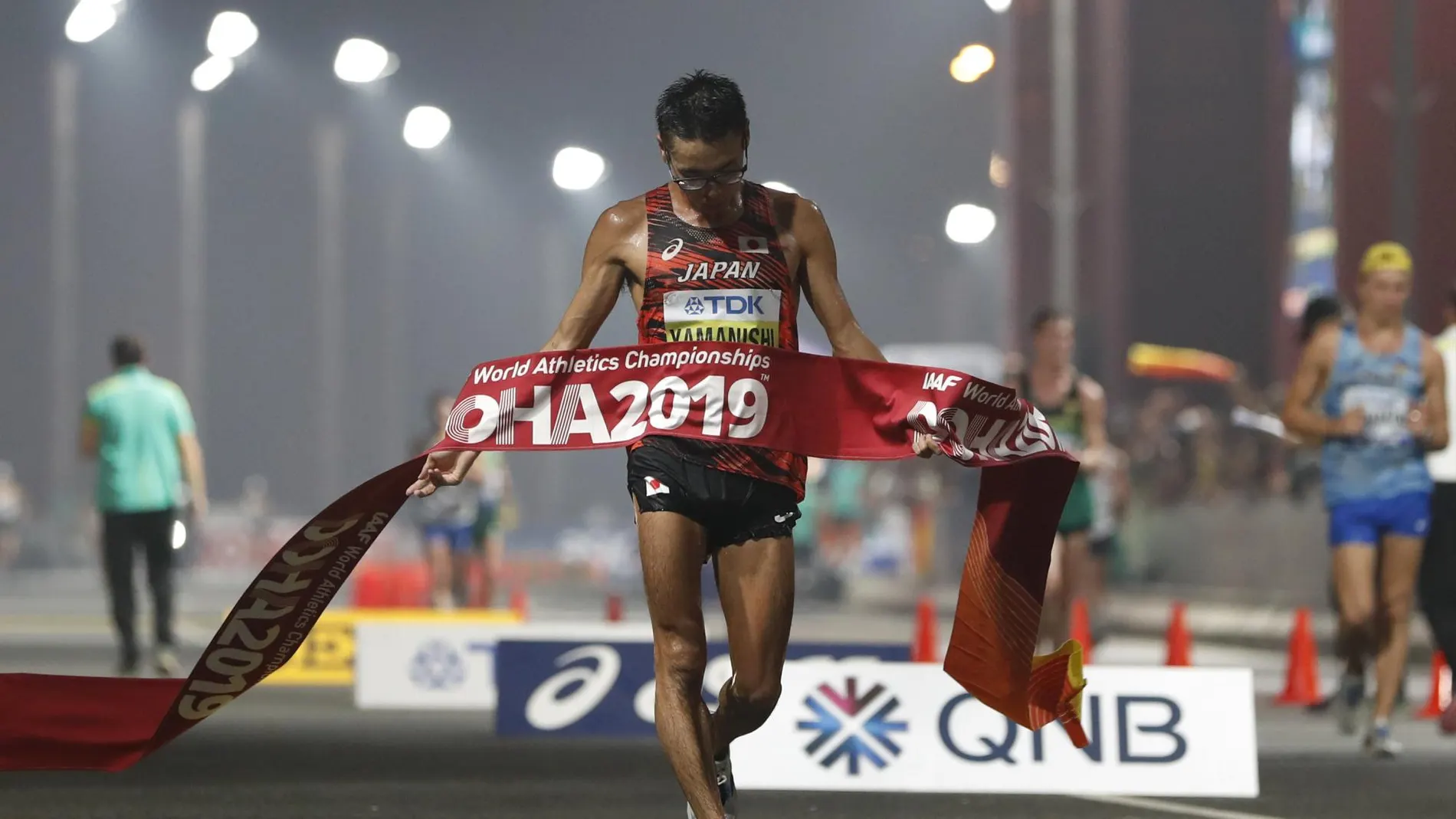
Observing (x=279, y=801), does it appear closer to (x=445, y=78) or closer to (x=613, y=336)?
(x=445, y=78)

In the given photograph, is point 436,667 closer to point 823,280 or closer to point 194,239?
point 823,280

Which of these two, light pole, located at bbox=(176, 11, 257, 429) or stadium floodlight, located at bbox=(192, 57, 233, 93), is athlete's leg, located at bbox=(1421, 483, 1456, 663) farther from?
light pole, located at bbox=(176, 11, 257, 429)

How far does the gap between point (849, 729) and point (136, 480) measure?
7.14m

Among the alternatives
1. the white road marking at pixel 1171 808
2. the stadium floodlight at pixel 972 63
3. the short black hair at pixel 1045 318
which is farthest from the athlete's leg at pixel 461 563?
the white road marking at pixel 1171 808

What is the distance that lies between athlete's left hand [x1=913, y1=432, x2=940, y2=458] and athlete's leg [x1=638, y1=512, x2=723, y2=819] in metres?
0.62

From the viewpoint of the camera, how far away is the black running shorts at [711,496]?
6.74 metres

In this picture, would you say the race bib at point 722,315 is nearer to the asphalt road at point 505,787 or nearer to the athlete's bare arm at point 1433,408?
the asphalt road at point 505,787

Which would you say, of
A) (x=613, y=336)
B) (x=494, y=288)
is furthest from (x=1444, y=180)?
(x=494, y=288)

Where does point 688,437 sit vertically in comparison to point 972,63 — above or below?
below

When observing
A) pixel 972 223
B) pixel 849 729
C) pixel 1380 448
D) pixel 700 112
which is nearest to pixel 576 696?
pixel 849 729

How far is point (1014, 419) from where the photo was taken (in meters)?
7.16

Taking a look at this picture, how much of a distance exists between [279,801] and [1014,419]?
3197 millimetres

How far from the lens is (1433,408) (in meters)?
10.8

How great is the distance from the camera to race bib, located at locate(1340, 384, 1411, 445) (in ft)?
35.3
